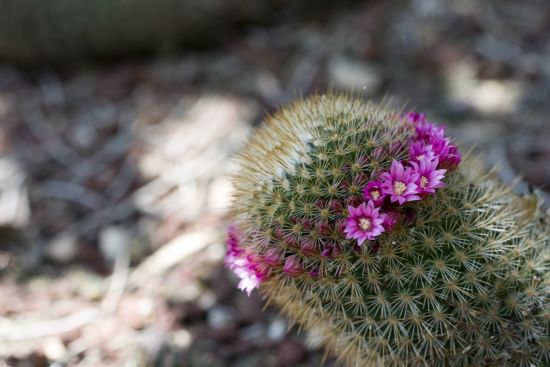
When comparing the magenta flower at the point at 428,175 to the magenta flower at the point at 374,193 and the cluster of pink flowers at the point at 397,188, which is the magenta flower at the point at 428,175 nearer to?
the cluster of pink flowers at the point at 397,188

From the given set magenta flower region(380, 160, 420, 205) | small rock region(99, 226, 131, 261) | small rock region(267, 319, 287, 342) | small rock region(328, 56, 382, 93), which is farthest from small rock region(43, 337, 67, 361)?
small rock region(328, 56, 382, 93)

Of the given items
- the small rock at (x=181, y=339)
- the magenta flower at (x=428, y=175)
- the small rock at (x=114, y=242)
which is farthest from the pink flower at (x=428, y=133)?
the small rock at (x=114, y=242)

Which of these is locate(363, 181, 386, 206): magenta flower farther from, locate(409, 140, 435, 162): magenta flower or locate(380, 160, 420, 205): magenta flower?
locate(409, 140, 435, 162): magenta flower

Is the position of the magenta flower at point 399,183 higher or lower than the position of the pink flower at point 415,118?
higher

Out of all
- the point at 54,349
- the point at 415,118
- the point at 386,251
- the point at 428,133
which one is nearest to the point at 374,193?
the point at 386,251

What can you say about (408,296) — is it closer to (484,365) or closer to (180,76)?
(484,365)

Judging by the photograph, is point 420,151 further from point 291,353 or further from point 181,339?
point 181,339

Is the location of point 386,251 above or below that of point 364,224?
below
